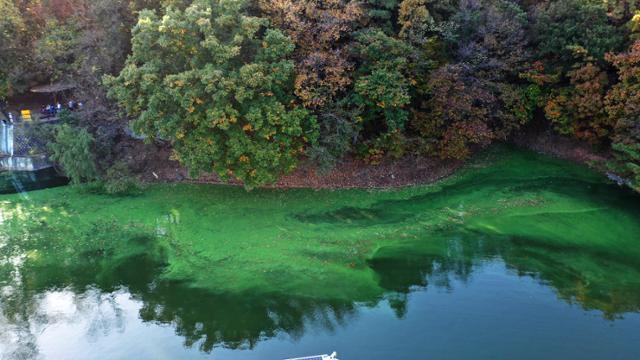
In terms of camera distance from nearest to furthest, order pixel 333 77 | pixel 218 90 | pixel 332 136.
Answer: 1. pixel 218 90
2. pixel 333 77
3. pixel 332 136

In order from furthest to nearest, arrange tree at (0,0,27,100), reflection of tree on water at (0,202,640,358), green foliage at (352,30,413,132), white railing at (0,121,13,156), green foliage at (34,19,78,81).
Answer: white railing at (0,121,13,156)
tree at (0,0,27,100)
green foliage at (34,19,78,81)
green foliage at (352,30,413,132)
reflection of tree on water at (0,202,640,358)

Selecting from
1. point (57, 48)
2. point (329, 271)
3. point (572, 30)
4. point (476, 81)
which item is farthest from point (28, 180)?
point (572, 30)

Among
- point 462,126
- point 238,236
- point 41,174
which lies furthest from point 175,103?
point 462,126

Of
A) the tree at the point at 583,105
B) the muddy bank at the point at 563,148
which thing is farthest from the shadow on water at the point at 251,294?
the muddy bank at the point at 563,148

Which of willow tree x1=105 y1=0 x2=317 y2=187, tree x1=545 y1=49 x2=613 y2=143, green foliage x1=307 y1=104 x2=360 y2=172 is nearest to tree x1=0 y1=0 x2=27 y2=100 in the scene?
willow tree x1=105 y1=0 x2=317 y2=187

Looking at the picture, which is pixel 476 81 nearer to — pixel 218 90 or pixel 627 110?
pixel 627 110

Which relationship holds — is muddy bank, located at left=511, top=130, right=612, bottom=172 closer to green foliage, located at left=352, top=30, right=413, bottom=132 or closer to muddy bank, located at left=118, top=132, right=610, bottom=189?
muddy bank, located at left=118, top=132, right=610, bottom=189
